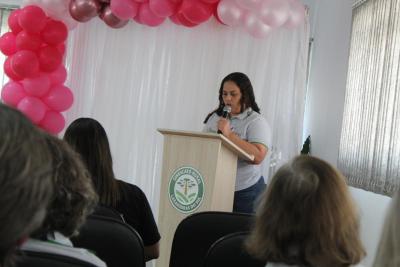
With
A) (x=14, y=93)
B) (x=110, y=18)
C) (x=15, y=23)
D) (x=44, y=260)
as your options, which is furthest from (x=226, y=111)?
(x=44, y=260)

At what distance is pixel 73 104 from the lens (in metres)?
5.55

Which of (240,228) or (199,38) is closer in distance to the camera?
(240,228)

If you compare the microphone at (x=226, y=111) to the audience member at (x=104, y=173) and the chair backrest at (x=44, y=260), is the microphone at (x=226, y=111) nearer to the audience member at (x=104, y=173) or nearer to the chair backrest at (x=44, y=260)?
the audience member at (x=104, y=173)

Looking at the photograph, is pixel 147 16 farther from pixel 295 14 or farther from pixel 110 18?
pixel 295 14

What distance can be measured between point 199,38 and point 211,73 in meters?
0.35

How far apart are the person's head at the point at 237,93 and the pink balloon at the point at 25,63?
1.92 meters

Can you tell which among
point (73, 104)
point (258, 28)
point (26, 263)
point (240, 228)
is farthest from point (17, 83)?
point (26, 263)

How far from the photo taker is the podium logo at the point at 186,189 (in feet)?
9.93

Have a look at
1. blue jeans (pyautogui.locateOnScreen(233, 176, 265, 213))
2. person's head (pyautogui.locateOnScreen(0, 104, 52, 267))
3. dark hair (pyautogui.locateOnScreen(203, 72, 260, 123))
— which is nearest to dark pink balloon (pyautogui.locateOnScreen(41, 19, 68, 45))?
dark hair (pyautogui.locateOnScreen(203, 72, 260, 123))

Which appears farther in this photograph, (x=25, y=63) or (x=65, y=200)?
(x=25, y=63)

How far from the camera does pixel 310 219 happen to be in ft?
4.43

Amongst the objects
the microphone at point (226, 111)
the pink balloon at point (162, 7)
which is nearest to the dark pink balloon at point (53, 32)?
the pink balloon at point (162, 7)

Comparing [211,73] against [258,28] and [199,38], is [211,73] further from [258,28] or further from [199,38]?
[258,28]

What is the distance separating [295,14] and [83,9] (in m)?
1.81
